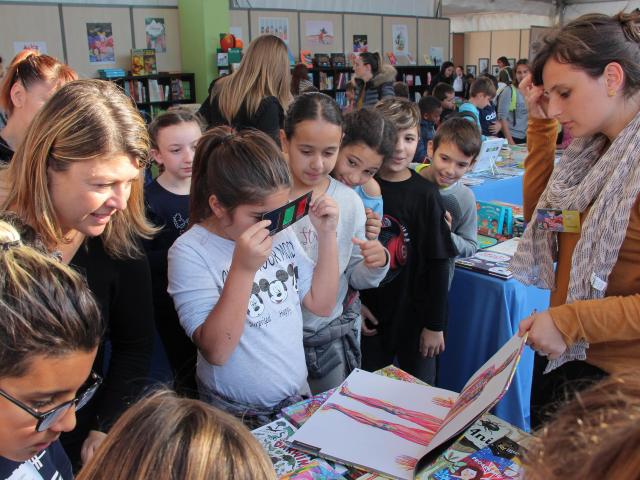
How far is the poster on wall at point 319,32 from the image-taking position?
9.30 m

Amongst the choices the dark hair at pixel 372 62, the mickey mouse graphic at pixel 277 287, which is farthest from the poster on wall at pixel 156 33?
the mickey mouse graphic at pixel 277 287

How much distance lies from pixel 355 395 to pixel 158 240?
101 cm

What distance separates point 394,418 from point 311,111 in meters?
1.00

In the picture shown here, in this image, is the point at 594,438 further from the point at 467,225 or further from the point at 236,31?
the point at 236,31

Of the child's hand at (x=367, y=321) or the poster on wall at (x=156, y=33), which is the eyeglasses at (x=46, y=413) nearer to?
the child's hand at (x=367, y=321)

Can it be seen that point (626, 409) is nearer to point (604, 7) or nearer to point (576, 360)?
point (576, 360)

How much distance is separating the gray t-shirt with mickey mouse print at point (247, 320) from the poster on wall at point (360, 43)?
935cm

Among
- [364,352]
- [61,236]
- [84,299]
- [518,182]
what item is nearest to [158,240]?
[61,236]

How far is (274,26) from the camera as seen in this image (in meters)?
8.85

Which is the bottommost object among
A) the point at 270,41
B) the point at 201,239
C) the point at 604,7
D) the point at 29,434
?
the point at 29,434

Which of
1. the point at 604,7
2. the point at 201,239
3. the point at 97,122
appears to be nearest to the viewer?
the point at 97,122

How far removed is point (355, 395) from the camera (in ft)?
4.17

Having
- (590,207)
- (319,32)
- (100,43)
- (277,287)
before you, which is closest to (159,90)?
(100,43)

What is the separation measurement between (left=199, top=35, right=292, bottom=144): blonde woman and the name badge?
1.72m
